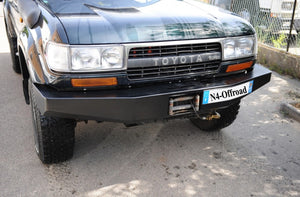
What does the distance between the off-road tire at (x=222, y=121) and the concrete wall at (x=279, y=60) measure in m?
2.71

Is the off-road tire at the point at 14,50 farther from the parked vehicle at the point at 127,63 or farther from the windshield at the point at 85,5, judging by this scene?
the windshield at the point at 85,5

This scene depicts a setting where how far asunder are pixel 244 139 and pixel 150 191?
1415 mm

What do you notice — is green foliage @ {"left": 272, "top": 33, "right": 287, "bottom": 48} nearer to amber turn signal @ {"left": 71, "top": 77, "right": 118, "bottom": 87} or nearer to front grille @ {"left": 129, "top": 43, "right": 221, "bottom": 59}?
front grille @ {"left": 129, "top": 43, "right": 221, "bottom": 59}

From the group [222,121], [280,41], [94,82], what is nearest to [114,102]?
[94,82]

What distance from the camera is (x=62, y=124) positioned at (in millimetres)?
2479

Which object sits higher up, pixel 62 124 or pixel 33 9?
pixel 33 9

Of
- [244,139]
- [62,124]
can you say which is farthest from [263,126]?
[62,124]

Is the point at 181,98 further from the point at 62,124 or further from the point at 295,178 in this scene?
the point at 295,178

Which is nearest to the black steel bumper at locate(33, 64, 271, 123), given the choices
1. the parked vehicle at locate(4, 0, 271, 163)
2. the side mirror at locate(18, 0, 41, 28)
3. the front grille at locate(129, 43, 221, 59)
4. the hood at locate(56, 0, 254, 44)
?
the parked vehicle at locate(4, 0, 271, 163)

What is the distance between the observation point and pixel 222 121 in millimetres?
3402

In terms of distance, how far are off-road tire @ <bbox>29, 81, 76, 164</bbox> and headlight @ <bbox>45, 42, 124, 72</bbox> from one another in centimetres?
45

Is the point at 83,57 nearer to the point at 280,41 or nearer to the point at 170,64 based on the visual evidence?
the point at 170,64

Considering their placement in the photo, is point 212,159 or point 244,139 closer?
point 212,159

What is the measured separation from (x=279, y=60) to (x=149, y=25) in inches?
169
